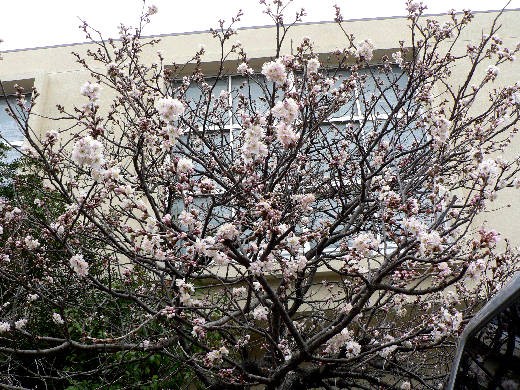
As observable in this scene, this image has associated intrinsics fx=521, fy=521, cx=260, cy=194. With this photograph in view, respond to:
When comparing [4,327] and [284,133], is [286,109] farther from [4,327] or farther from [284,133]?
[4,327]

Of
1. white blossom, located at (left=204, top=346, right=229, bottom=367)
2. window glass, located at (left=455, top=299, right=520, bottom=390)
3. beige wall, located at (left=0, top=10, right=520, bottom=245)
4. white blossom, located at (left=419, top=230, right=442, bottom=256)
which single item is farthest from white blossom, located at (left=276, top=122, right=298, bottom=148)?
beige wall, located at (left=0, top=10, right=520, bottom=245)

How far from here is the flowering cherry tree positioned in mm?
3721

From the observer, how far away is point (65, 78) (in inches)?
362

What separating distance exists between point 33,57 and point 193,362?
7933mm

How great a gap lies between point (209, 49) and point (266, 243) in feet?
20.2

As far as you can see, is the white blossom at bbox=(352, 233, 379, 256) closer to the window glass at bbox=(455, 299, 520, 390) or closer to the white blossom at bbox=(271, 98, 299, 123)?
the white blossom at bbox=(271, 98, 299, 123)

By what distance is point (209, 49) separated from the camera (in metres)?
9.52

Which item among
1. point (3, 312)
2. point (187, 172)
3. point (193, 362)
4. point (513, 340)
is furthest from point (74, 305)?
point (513, 340)

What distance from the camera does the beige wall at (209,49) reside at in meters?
8.87

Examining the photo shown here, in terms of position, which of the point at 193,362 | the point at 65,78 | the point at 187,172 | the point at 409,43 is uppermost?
the point at 409,43

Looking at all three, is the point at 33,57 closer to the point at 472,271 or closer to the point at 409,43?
the point at 409,43

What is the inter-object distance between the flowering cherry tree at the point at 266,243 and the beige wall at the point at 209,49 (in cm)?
204

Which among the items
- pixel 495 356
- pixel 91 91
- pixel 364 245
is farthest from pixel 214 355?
pixel 495 356

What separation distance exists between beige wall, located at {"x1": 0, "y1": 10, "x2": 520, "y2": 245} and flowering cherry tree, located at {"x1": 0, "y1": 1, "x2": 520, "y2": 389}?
2.04 m
